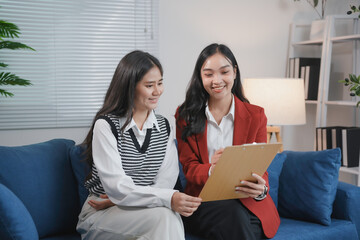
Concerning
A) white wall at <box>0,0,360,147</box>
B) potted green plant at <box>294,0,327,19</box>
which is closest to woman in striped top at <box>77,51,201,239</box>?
white wall at <box>0,0,360,147</box>

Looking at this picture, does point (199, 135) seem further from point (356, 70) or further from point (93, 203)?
point (356, 70)

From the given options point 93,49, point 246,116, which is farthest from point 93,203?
point 93,49

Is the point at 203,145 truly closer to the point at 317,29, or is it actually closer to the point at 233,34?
the point at 233,34

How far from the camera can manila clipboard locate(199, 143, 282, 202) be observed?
1521mm

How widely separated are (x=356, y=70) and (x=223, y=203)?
2115 mm

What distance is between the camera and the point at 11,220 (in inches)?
57.7

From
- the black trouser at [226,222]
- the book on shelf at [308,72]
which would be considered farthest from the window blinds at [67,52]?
the black trouser at [226,222]

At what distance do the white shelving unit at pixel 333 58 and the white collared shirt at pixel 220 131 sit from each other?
5.20 ft

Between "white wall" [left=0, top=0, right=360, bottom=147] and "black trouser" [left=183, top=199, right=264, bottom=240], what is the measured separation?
1.42 metres

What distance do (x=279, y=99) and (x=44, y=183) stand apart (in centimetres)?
158

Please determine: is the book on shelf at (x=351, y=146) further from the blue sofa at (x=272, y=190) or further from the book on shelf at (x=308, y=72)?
the blue sofa at (x=272, y=190)

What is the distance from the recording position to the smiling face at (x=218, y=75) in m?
1.93

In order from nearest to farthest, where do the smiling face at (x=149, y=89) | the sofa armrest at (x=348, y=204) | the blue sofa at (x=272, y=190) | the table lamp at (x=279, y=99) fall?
the smiling face at (x=149, y=89) → the blue sofa at (x=272, y=190) → the sofa armrest at (x=348, y=204) → the table lamp at (x=279, y=99)

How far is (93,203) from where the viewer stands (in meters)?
1.78
